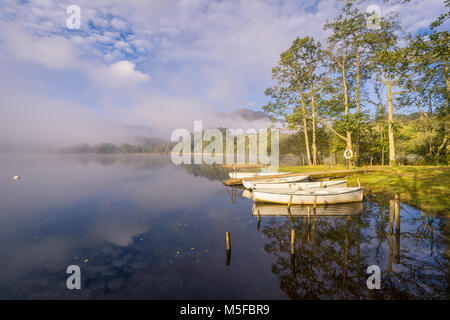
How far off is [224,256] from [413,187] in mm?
20629

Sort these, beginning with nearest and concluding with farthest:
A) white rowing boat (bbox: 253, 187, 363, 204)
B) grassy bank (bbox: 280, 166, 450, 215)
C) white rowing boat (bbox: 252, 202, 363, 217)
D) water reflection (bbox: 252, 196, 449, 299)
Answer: water reflection (bbox: 252, 196, 449, 299)
grassy bank (bbox: 280, 166, 450, 215)
white rowing boat (bbox: 252, 202, 363, 217)
white rowing boat (bbox: 253, 187, 363, 204)

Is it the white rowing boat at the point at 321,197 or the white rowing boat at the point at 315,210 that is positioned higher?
the white rowing boat at the point at 321,197

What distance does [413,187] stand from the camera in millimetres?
19094

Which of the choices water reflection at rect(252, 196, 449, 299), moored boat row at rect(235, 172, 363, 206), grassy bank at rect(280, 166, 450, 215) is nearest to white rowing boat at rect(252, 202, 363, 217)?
moored boat row at rect(235, 172, 363, 206)

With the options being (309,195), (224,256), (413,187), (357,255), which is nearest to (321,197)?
(309,195)

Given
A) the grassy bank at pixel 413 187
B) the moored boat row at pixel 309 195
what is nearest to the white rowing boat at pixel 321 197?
the moored boat row at pixel 309 195

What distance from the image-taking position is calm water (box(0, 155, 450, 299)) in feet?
25.6

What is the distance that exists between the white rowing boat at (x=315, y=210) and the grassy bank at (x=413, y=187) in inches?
154

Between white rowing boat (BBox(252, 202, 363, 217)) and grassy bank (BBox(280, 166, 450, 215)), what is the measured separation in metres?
3.91

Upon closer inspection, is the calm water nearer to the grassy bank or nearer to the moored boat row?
the moored boat row

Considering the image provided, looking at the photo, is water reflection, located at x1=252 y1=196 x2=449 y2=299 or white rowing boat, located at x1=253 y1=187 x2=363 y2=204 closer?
water reflection, located at x1=252 y1=196 x2=449 y2=299

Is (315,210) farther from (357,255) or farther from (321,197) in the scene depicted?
(357,255)

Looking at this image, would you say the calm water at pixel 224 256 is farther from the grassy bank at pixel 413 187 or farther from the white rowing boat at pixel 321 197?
the grassy bank at pixel 413 187

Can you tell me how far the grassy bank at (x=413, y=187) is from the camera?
1560 centimetres
